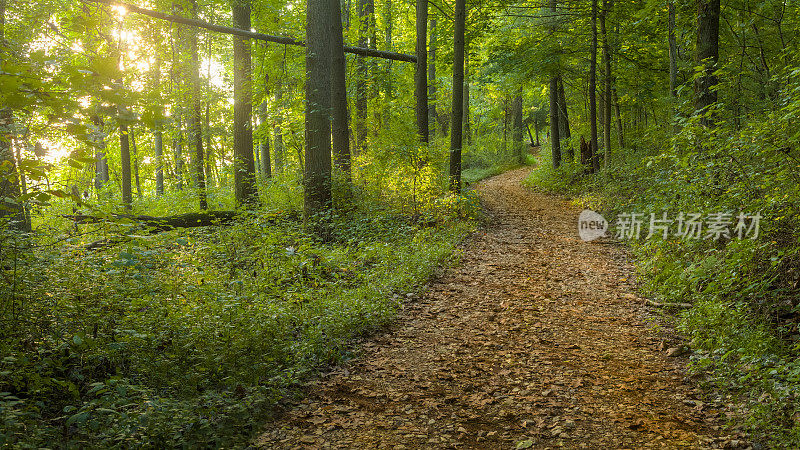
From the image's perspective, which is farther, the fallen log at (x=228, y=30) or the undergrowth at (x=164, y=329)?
the fallen log at (x=228, y=30)

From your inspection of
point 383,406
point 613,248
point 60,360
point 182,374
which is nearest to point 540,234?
point 613,248

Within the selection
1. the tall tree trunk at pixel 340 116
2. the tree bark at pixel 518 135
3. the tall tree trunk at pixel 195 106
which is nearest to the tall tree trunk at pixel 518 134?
the tree bark at pixel 518 135

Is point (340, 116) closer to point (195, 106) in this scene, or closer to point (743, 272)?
point (195, 106)

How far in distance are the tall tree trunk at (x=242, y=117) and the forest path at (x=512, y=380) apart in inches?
293

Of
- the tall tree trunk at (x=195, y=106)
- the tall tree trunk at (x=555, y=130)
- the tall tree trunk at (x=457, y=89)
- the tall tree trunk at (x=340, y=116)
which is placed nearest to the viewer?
the tall tree trunk at (x=340, y=116)

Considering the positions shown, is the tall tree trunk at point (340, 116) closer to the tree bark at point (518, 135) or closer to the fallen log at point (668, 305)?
the fallen log at point (668, 305)

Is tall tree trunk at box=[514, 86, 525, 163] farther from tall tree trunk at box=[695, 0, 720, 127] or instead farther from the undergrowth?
the undergrowth

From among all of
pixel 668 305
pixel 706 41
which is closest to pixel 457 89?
pixel 706 41

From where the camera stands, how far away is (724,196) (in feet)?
20.6

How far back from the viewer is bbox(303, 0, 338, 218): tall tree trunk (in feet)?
31.8

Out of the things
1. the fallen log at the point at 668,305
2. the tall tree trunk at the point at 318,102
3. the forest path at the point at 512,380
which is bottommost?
the forest path at the point at 512,380

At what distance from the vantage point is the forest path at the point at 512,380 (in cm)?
375

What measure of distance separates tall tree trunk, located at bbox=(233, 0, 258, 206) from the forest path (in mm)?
7452

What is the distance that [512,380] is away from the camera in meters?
4.70
